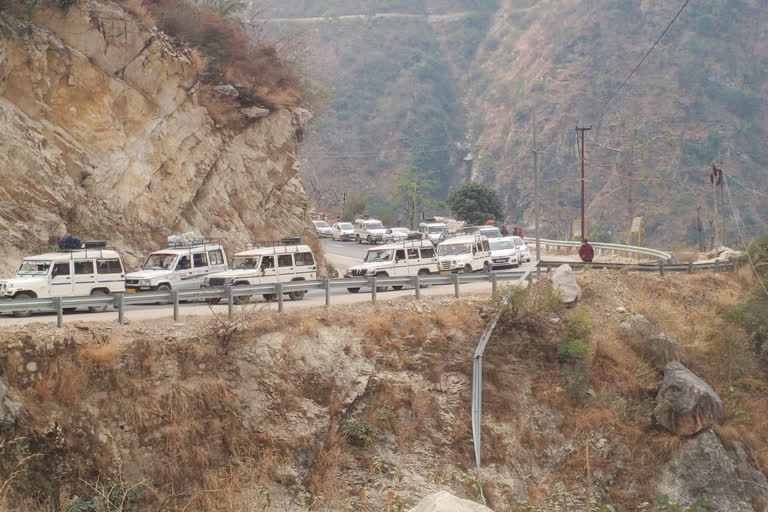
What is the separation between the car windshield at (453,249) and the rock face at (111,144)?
26.9ft

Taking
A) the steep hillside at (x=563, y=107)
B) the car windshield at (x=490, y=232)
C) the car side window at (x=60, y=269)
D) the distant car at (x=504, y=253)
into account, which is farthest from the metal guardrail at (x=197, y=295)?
the steep hillside at (x=563, y=107)

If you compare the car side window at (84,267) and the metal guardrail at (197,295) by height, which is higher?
the car side window at (84,267)

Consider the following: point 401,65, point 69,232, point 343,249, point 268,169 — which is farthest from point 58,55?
point 401,65

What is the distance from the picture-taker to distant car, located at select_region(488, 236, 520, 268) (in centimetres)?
3925

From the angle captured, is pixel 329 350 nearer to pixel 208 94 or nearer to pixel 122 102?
pixel 122 102

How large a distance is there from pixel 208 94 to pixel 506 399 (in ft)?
67.7

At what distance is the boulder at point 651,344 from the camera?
24.9m

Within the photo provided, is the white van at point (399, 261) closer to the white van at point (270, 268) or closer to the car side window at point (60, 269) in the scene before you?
the white van at point (270, 268)

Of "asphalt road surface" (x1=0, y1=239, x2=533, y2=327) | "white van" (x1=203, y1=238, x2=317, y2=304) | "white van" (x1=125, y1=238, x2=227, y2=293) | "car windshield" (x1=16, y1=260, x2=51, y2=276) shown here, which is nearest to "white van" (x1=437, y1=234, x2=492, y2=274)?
"asphalt road surface" (x1=0, y1=239, x2=533, y2=327)

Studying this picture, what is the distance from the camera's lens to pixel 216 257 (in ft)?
88.0

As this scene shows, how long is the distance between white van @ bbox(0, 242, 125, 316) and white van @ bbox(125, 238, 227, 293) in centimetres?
97

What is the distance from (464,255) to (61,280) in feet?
54.5

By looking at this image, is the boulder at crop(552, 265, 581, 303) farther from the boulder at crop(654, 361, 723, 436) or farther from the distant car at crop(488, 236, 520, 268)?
the distant car at crop(488, 236, 520, 268)

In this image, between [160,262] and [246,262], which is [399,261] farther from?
[160,262]
